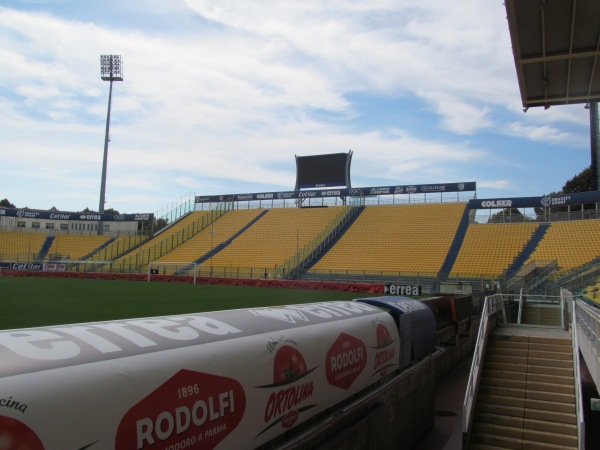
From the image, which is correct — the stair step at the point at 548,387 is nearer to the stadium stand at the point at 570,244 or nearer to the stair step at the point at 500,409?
the stair step at the point at 500,409

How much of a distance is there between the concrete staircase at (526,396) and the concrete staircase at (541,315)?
36.8 feet

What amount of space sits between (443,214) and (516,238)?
9078mm

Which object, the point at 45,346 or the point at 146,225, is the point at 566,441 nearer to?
the point at 45,346

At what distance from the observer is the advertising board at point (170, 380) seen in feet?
11.9

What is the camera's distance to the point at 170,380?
4574 mm

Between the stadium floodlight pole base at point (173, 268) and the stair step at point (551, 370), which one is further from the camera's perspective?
the stadium floodlight pole base at point (173, 268)

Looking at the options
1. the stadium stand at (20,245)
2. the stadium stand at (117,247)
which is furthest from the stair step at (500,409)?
the stadium stand at (20,245)

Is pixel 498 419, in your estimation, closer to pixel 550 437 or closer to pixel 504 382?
pixel 550 437

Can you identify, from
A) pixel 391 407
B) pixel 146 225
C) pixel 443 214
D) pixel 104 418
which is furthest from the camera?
pixel 146 225

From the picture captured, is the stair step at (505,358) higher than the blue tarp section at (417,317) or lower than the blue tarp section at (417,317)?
lower

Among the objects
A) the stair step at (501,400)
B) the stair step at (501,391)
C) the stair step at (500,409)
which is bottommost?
the stair step at (500,409)

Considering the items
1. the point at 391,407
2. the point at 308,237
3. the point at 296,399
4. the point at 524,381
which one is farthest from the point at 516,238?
the point at 296,399

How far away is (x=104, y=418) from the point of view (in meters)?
3.91

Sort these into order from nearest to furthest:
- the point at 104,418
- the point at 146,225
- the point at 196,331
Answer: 1. the point at 104,418
2. the point at 196,331
3. the point at 146,225
